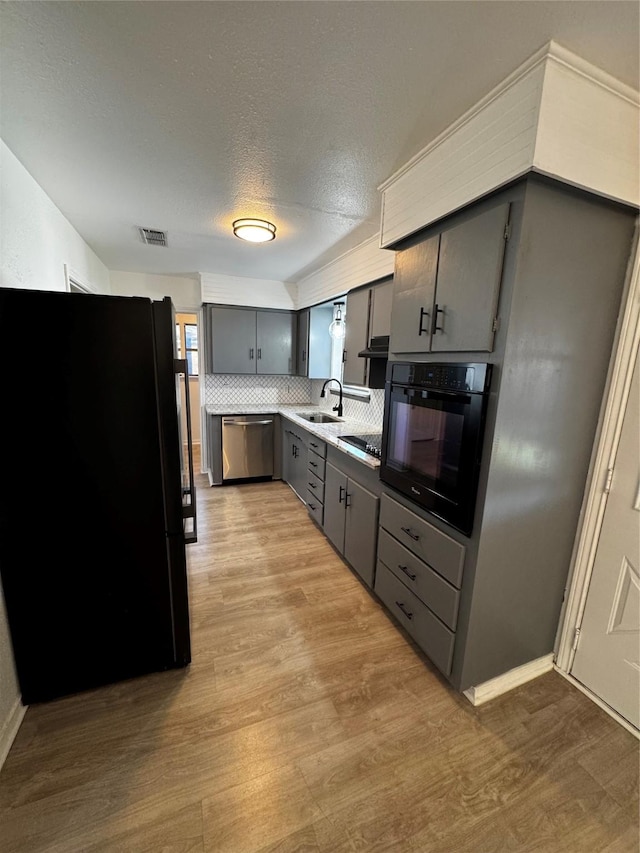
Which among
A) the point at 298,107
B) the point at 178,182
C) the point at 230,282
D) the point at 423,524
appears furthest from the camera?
the point at 230,282

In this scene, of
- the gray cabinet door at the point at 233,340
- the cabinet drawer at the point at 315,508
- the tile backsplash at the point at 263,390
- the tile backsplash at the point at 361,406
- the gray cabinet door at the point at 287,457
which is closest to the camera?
the cabinet drawer at the point at 315,508

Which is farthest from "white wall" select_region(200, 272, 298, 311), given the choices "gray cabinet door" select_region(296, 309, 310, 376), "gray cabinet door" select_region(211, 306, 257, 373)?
"gray cabinet door" select_region(296, 309, 310, 376)

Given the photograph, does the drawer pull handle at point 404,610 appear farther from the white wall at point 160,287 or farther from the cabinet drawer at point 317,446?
the white wall at point 160,287

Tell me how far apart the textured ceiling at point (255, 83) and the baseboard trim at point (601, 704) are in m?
2.56

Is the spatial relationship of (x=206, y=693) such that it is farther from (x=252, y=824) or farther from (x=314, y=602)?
(x=314, y=602)

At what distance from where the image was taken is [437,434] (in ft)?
5.48

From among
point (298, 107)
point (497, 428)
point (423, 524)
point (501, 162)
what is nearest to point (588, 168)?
point (501, 162)

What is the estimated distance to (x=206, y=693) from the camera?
5.47 ft

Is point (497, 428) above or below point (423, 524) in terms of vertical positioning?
above

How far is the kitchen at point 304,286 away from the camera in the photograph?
4.44 ft

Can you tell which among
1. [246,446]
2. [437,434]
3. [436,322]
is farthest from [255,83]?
[246,446]

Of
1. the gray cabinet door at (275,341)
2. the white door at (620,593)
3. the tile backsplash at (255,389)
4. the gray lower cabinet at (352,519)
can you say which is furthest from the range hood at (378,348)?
the tile backsplash at (255,389)

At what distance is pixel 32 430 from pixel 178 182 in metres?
1.54

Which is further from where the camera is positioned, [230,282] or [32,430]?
[230,282]
